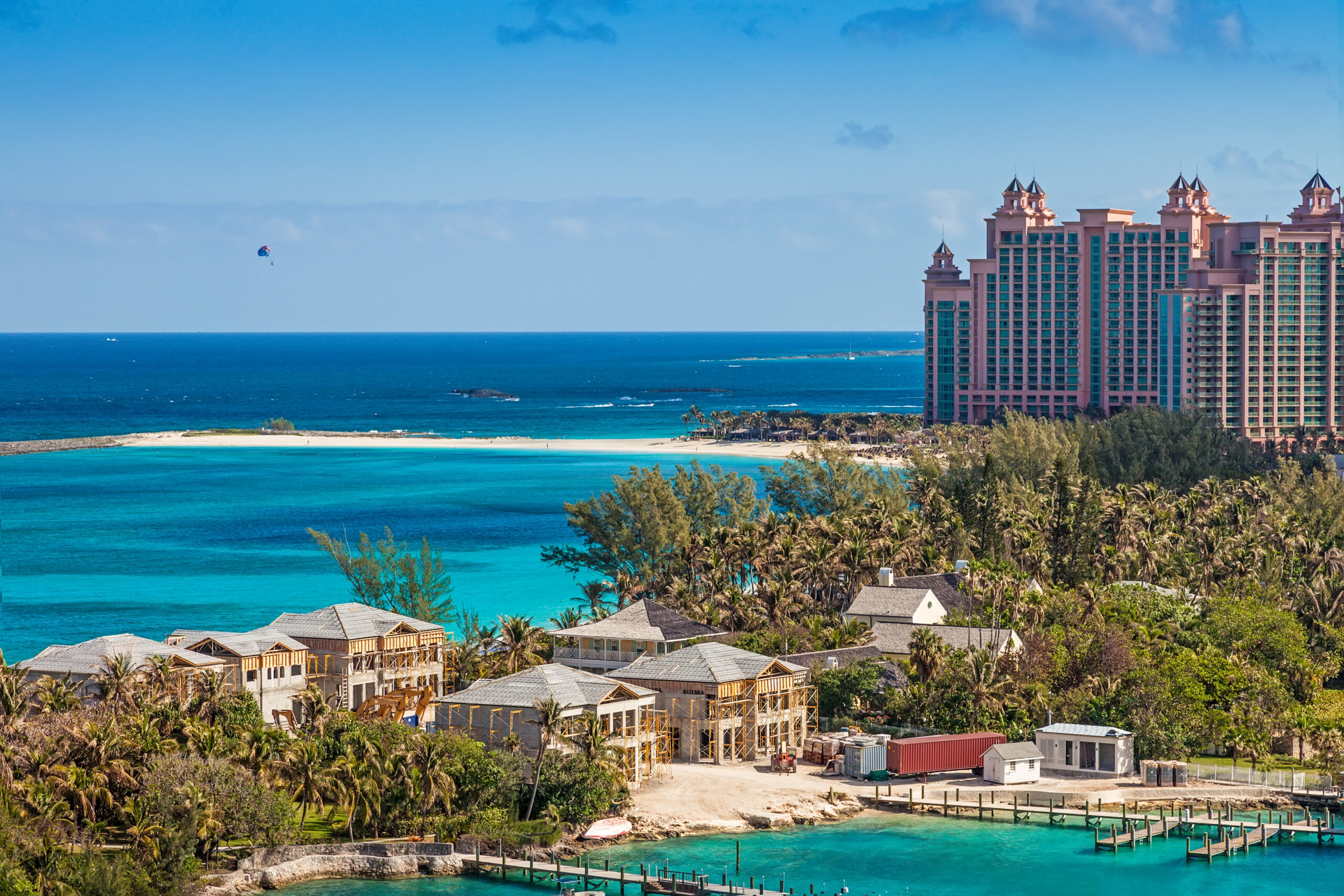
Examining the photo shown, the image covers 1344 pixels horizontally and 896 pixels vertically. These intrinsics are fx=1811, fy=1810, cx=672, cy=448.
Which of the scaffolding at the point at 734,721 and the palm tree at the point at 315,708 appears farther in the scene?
the scaffolding at the point at 734,721

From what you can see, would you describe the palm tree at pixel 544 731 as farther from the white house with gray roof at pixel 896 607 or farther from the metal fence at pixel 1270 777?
the white house with gray roof at pixel 896 607

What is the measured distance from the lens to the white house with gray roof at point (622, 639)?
66500 millimetres

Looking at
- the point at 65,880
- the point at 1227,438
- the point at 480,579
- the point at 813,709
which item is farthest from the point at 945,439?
the point at 65,880

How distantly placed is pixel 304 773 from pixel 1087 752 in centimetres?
2580

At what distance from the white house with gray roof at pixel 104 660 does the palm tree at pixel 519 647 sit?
10397 millimetres

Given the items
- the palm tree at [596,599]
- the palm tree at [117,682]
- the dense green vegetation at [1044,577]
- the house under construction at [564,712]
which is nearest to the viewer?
the palm tree at [117,682]

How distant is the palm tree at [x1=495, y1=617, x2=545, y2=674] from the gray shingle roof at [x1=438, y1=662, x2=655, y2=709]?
264 inches

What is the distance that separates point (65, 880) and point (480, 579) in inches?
2549

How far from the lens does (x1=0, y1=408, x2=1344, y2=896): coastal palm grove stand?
47.3 metres

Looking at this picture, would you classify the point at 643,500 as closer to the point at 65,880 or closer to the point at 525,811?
the point at 525,811

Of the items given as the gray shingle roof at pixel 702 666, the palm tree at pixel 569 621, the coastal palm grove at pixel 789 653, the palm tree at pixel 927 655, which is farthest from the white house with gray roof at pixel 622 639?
the palm tree at pixel 927 655

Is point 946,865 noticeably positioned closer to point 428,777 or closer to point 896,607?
point 428,777

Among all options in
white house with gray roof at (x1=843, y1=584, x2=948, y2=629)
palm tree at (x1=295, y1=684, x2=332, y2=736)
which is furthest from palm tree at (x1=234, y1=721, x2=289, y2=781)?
white house with gray roof at (x1=843, y1=584, x2=948, y2=629)

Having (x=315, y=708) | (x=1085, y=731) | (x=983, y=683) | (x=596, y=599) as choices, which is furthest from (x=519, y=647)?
(x=1085, y=731)
